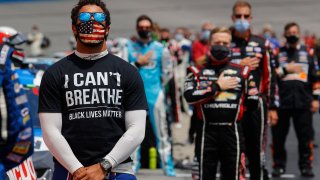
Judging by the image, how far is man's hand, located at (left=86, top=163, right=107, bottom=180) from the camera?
4891mm

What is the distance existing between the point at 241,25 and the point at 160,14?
106ft

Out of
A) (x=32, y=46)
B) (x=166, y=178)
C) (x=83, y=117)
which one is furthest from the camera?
(x=32, y=46)

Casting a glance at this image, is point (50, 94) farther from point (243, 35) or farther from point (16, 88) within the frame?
point (243, 35)

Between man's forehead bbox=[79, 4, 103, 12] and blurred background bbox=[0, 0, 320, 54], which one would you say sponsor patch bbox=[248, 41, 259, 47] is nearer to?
man's forehead bbox=[79, 4, 103, 12]

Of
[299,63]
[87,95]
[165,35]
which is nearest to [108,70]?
[87,95]

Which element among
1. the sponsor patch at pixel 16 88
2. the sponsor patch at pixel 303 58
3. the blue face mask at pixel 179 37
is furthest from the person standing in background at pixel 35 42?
the sponsor patch at pixel 16 88

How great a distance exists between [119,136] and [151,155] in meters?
6.48

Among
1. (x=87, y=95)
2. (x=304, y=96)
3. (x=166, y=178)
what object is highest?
(x=87, y=95)

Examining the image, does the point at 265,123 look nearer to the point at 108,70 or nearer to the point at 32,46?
the point at 108,70

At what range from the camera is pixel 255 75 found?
8.88 metres

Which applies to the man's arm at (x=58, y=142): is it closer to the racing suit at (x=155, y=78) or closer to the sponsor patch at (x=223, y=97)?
the sponsor patch at (x=223, y=97)

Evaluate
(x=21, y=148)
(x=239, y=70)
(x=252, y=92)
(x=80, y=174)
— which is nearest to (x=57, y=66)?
(x=21, y=148)

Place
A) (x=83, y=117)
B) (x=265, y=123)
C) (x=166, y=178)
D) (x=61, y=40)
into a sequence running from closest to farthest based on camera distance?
(x=83, y=117)
(x=265, y=123)
(x=166, y=178)
(x=61, y=40)

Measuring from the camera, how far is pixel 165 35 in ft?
61.0
